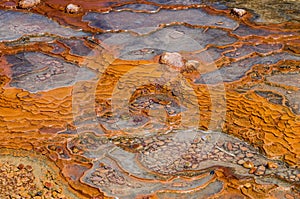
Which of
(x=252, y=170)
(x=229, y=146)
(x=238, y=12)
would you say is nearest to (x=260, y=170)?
(x=252, y=170)

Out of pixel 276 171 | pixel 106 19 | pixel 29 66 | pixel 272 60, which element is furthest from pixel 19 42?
pixel 276 171

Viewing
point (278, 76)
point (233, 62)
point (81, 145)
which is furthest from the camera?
point (233, 62)

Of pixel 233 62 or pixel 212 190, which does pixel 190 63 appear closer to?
pixel 233 62

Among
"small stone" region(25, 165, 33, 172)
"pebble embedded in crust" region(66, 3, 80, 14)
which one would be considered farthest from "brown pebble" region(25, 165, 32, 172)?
"pebble embedded in crust" region(66, 3, 80, 14)

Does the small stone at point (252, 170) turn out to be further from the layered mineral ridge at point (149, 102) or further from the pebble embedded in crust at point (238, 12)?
the pebble embedded in crust at point (238, 12)

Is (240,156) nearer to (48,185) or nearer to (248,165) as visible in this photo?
(248,165)

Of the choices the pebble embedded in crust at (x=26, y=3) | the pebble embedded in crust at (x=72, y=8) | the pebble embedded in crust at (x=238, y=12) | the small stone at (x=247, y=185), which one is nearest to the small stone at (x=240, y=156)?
the small stone at (x=247, y=185)
